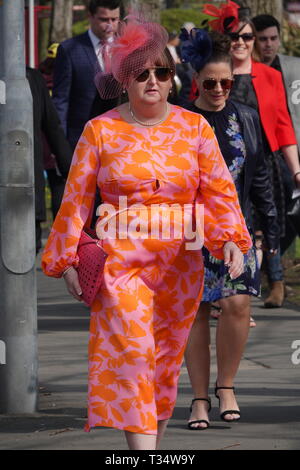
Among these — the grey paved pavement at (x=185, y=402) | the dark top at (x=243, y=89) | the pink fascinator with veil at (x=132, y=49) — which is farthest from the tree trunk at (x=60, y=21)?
the pink fascinator with veil at (x=132, y=49)

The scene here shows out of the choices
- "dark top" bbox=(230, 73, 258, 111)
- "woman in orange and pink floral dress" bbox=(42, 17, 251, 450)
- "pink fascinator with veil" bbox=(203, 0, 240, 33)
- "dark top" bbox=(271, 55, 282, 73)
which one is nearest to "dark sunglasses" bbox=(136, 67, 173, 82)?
"woman in orange and pink floral dress" bbox=(42, 17, 251, 450)

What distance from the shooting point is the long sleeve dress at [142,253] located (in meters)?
5.39

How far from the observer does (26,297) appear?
23.0 feet

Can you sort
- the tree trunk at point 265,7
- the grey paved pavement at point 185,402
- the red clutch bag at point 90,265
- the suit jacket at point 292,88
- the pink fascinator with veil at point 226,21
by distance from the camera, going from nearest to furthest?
the red clutch bag at point 90,265 → the grey paved pavement at point 185,402 → the pink fascinator with veil at point 226,21 → the suit jacket at point 292,88 → the tree trunk at point 265,7

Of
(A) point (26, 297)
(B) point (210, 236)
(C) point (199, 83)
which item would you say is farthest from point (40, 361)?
(B) point (210, 236)

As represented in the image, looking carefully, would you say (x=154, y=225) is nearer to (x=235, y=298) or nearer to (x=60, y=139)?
(x=235, y=298)

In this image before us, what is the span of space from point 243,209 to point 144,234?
1.72m

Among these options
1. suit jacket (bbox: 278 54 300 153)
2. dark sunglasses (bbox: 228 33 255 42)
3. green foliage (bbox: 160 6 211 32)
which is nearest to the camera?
dark sunglasses (bbox: 228 33 255 42)

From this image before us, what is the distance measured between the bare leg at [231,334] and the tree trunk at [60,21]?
23.4 metres

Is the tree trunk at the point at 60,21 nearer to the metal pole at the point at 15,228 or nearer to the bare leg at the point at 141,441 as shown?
the metal pole at the point at 15,228

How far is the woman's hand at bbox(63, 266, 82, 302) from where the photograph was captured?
17.7 ft

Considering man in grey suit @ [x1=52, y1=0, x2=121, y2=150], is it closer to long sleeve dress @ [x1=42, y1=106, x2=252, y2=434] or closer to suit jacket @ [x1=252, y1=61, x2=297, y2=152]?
suit jacket @ [x1=252, y1=61, x2=297, y2=152]

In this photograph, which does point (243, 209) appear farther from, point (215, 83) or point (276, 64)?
point (276, 64)

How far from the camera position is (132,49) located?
568 cm
